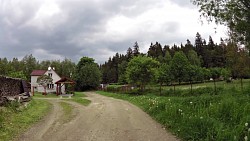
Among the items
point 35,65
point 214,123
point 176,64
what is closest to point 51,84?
point 176,64

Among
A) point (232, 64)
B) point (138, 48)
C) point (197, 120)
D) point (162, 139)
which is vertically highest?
point (138, 48)

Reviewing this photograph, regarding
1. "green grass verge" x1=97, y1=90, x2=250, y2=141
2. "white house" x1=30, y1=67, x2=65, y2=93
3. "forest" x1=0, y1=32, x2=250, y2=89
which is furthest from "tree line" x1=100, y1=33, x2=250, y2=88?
"white house" x1=30, y1=67, x2=65, y2=93

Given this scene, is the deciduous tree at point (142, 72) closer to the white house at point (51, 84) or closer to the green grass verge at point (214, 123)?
the white house at point (51, 84)

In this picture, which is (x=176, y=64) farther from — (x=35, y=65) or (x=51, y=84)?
(x=35, y=65)

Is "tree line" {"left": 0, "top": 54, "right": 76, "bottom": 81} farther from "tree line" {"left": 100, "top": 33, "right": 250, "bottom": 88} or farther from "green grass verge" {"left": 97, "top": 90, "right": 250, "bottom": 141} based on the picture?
"green grass verge" {"left": 97, "top": 90, "right": 250, "bottom": 141}

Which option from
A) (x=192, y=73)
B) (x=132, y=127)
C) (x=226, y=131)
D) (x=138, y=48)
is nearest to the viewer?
(x=226, y=131)

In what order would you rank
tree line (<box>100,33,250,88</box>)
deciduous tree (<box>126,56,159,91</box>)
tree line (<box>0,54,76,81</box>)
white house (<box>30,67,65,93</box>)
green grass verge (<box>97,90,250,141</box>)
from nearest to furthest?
green grass verge (<box>97,90,250,141</box>)
tree line (<box>100,33,250,88</box>)
deciduous tree (<box>126,56,159,91</box>)
white house (<box>30,67,65,93</box>)
tree line (<box>0,54,76,81</box>)

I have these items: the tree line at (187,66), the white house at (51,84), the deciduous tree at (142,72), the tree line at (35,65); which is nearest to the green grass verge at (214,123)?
the tree line at (187,66)

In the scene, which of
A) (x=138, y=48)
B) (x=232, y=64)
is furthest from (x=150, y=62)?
(x=138, y=48)

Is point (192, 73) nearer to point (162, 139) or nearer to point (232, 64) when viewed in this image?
point (232, 64)

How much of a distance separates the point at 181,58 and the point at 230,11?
41.3 meters

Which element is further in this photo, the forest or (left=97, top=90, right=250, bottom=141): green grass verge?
the forest

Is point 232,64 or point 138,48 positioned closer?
point 232,64

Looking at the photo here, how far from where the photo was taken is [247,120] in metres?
8.30
